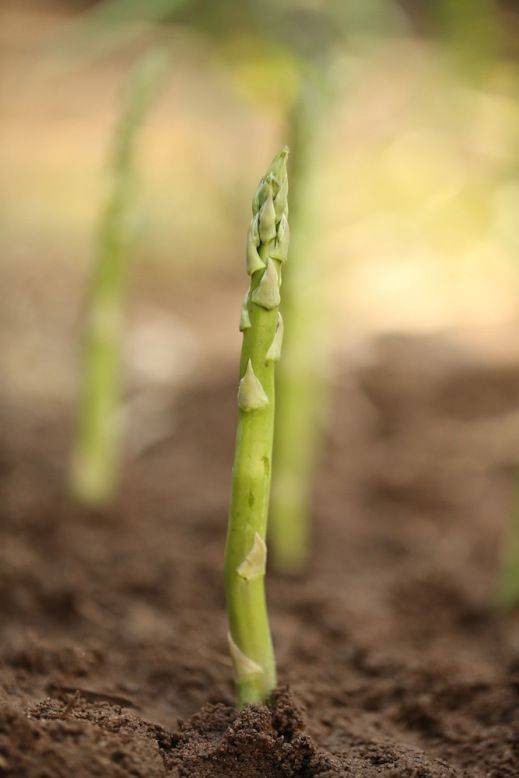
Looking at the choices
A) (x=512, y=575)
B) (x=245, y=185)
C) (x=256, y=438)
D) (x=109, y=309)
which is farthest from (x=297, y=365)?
(x=245, y=185)

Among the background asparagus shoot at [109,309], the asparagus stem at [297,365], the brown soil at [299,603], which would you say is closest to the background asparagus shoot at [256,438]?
the brown soil at [299,603]

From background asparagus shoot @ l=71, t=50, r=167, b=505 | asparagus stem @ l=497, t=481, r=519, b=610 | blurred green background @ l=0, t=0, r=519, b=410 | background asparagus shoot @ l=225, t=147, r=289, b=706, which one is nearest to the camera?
background asparagus shoot @ l=225, t=147, r=289, b=706

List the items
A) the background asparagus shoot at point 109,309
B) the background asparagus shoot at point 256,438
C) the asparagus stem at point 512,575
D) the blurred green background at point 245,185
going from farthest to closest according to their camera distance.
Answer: the blurred green background at point 245,185
the background asparagus shoot at point 109,309
the asparagus stem at point 512,575
the background asparagus shoot at point 256,438

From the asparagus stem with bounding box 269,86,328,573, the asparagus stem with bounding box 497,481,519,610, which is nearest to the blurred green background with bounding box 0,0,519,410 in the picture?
the asparagus stem with bounding box 269,86,328,573

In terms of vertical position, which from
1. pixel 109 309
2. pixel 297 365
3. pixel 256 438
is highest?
pixel 109 309

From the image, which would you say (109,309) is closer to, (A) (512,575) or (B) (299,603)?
(B) (299,603)

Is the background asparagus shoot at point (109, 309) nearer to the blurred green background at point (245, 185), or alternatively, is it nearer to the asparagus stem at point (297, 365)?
the blurred green background at point (245, 185)

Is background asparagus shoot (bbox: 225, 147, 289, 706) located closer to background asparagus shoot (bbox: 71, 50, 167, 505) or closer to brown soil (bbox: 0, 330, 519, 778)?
brown soil (bbox: 0, 330, 519, 778)
